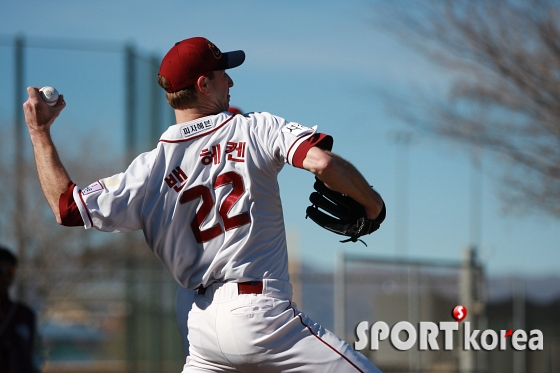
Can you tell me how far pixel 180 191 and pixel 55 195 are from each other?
481 mm

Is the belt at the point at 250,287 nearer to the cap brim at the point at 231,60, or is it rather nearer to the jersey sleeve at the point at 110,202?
the jersey sleeve at the point at 110,202

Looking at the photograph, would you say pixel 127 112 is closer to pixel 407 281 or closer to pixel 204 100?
pixel 407 281

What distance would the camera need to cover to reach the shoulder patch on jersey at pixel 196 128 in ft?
10.3

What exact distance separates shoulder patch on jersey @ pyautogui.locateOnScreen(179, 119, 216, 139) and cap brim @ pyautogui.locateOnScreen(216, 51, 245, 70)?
0.28m

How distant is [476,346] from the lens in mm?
5902

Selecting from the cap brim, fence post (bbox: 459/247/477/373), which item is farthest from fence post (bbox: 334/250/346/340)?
the cap brim

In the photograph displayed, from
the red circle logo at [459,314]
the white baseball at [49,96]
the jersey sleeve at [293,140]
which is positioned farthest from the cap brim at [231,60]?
the red circle logo at [459,314]

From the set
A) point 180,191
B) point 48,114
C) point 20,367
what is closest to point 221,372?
point 180,191

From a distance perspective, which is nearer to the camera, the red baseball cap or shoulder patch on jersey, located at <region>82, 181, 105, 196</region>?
shoulder patch on jersey, located at <region>82, 181, 105, 196</region>

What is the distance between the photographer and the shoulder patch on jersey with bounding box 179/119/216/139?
3.13 m

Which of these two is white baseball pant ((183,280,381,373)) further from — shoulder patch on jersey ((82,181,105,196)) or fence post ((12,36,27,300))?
fence post ((12,36,27,300))

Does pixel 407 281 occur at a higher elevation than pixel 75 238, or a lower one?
lower

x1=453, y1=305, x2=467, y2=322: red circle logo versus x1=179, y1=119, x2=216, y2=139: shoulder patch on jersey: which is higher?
x1=179, y1=119, x2=216, y2=139: shoulder patch on jersey

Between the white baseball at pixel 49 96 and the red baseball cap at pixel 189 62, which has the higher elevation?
the red baseball cap at pixel 189 62
